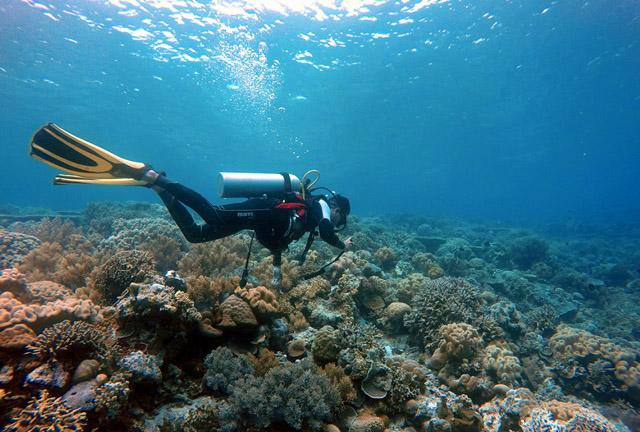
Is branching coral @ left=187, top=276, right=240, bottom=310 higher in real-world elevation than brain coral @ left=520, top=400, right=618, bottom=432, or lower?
→ higher

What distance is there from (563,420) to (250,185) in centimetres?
663

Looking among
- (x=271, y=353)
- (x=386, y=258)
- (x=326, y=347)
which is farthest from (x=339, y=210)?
(x=386, y=258)

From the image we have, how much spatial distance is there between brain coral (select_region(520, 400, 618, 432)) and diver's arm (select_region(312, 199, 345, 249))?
13.2ft

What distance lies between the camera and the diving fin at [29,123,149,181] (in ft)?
15.4

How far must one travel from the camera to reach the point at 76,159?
4.93 m

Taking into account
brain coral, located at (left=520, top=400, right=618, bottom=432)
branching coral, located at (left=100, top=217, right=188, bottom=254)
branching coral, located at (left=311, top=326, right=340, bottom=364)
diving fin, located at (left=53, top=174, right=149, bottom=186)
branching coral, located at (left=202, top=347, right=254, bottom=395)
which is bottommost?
brain coral, located at (left=520, top=400, right=618, bottom=432)

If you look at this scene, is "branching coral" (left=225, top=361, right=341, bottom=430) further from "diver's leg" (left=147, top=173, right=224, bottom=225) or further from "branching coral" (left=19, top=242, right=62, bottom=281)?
"branching coral" (left=19, top=242, right=62, bottom=281)

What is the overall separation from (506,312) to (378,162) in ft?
252

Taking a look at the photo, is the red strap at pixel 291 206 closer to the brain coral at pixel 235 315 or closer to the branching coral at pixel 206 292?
the branching coral at pixel 206 292

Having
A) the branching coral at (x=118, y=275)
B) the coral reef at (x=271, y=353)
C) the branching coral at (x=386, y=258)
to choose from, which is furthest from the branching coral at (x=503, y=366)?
the branching coral at (x=118, y=275)

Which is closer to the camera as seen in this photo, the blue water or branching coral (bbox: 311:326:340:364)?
branching coral (bbox: 311:326:340:364)

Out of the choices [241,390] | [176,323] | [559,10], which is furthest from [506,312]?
[559,10]

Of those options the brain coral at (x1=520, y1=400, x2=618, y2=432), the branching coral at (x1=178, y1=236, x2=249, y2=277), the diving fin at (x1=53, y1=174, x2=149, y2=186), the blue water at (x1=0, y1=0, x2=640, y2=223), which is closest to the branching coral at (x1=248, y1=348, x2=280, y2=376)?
the diving fin at (x1=53, y1=174, x2=149, y2=186)

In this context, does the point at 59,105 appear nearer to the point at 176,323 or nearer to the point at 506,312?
the point at 176,323
